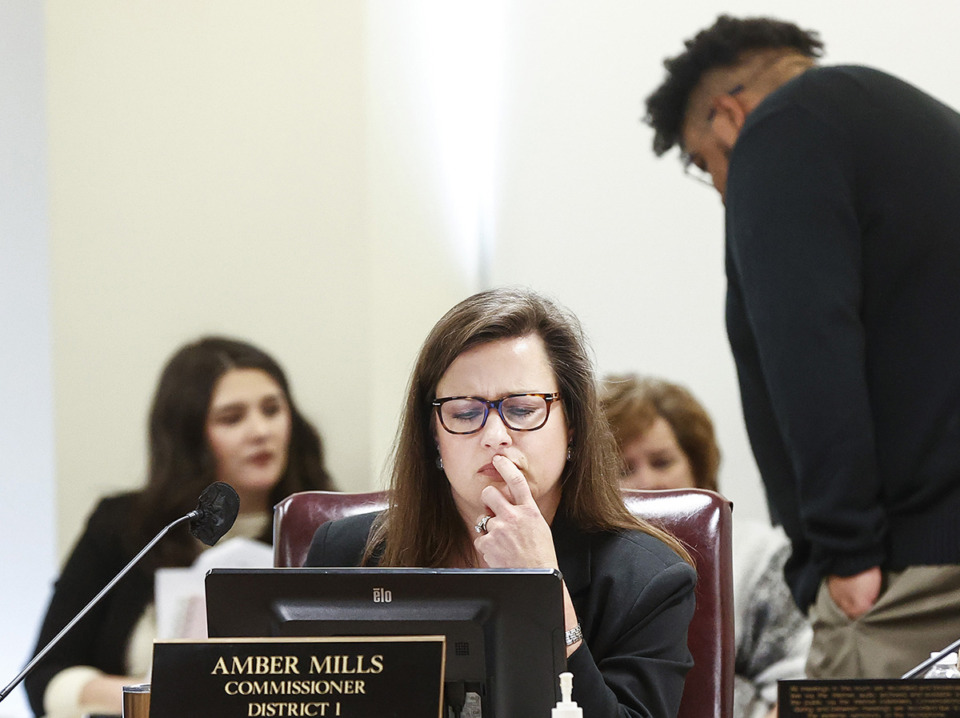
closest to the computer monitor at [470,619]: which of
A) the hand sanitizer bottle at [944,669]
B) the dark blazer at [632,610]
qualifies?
the dark blazer at [632,610]

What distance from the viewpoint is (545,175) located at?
321 centimetres

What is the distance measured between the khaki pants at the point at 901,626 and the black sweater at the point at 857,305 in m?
0.03

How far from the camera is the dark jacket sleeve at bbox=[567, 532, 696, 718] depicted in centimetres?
135

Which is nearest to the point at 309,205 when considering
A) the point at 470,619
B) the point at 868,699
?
the point at 470,619

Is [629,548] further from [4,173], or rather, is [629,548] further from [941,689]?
[4,173]

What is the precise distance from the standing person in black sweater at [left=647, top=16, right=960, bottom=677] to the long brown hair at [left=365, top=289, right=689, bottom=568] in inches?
13.4

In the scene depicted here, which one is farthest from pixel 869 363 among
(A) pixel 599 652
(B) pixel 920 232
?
(A) pixel 599 652

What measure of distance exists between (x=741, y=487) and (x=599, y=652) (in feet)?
5.65

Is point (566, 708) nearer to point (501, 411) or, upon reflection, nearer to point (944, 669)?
point (944, 669)

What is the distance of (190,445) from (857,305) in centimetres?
182

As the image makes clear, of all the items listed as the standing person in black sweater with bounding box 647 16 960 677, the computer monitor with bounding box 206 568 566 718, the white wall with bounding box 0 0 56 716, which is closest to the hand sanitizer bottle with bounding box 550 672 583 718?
the computer monitor with bounding box 206 568 566 718

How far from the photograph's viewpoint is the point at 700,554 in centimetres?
157

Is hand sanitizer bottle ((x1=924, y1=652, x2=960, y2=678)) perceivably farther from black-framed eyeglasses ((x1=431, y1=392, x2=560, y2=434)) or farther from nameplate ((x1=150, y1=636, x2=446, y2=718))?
black-framed eyeglasses ((x1=431, y1=392, x2=560, y2=434))

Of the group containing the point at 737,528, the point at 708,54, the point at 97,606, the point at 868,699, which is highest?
the point at 708,54
